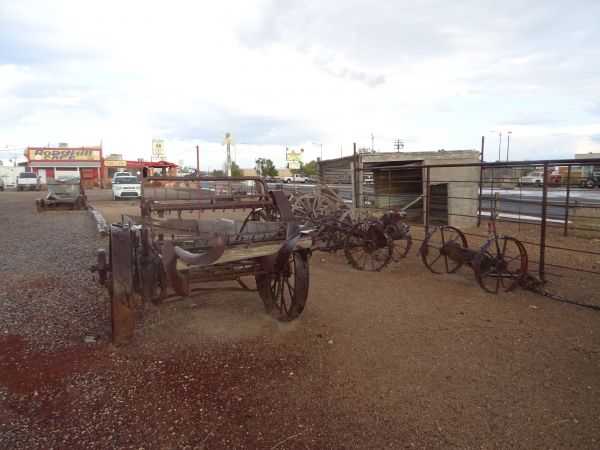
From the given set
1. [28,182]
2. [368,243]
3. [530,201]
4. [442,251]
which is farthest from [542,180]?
[28,182]

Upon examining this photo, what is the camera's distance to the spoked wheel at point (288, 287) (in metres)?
4.48

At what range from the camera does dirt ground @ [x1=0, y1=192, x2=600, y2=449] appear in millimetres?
2947

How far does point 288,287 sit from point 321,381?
4.70 ft

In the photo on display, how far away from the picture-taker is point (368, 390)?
3.50 m

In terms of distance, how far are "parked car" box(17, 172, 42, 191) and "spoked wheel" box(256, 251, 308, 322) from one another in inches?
1788

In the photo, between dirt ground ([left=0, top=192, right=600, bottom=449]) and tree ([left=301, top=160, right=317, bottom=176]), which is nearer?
dirt ground ([left=0, top=192, right=600, bottom=449])

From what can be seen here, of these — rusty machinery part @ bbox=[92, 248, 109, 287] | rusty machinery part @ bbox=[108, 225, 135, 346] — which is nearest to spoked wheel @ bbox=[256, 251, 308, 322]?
rusty machinery part @ bbox=[108, 225, 135, 346]

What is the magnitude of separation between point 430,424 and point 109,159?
73539 millimetres

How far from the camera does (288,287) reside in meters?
4.91

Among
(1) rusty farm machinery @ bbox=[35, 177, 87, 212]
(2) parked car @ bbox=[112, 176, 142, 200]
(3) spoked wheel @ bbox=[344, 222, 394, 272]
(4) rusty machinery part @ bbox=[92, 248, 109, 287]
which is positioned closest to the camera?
(4) rusty machinery part @ bbox=[92, 248, 109, 287]

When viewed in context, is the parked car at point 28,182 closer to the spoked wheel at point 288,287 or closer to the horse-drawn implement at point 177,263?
the horse-drawn implement at point 177,263

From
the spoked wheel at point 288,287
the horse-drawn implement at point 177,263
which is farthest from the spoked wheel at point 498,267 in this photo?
the horse-drawn implement at point 177,263

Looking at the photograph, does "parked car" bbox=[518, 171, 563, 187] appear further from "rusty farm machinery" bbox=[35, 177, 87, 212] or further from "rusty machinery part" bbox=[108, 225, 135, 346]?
"rusty farm machinery" bbox=[35, 177, 87, 212]

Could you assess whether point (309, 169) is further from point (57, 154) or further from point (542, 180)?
point (542, 180)
